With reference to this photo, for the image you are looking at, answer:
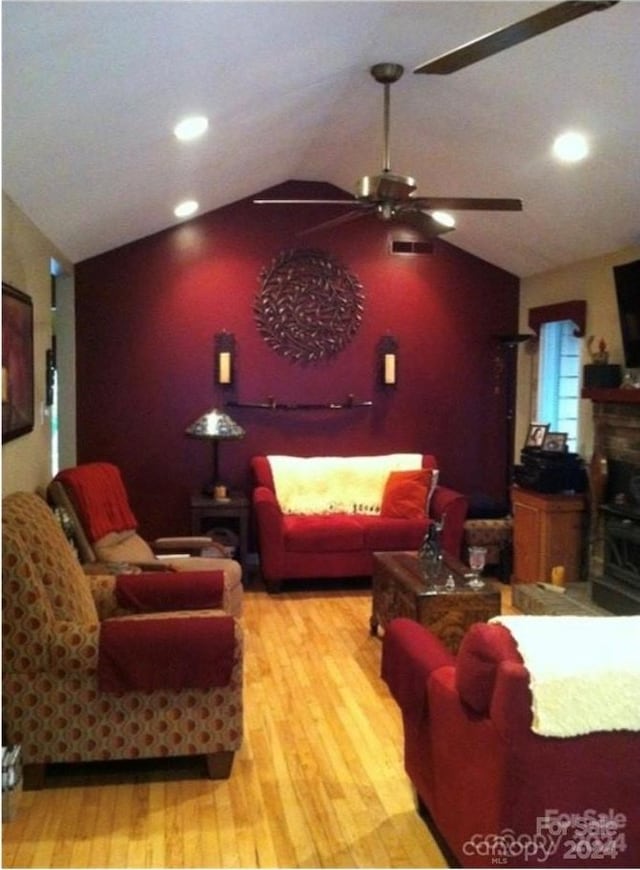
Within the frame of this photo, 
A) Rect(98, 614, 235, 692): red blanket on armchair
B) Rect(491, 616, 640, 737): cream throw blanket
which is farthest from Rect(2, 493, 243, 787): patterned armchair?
Rect(491, 616, 640, 737): cream throw blanket

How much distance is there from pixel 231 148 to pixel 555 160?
184cm

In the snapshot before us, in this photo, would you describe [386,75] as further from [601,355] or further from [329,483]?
[329,483]

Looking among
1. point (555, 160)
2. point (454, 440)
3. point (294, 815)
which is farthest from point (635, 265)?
point (294, 815)

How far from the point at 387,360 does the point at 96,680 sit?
161 inches

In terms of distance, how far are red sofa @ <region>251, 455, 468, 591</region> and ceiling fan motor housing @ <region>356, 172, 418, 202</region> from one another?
2.58 meters

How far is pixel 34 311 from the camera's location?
4332 millimetres

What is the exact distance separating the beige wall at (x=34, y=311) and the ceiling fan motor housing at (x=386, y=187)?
1613 mm

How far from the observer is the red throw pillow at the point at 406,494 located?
5.80m

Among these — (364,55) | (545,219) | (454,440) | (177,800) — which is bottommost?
(177,800)

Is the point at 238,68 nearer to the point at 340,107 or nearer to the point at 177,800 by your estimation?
the point at 340,107

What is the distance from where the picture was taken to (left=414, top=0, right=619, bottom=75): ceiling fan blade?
2.04 m

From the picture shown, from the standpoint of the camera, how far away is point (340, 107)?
4.47m

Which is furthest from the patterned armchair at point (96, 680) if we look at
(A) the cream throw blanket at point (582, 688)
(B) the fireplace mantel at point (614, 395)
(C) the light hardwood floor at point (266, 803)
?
(B) the fireplace mantel at point (614, 395)

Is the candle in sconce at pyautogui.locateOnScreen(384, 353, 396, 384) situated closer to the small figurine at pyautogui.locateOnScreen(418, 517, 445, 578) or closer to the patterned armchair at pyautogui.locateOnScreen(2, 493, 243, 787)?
the small figurine at pyautogui.locateOnScreen(418, 517, 445, 578)
